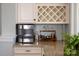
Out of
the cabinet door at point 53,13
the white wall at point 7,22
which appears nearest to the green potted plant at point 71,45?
the white wall at point 7,22

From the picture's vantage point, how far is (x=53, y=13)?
169 inches

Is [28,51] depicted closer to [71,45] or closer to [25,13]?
[25,13]

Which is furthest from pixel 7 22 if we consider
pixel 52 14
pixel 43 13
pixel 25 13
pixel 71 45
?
pixel 71 45

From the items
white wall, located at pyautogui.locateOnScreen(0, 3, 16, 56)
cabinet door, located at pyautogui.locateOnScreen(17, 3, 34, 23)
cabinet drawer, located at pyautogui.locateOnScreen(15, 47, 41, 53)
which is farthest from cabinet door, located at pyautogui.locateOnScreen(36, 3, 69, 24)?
cabinet drawer, located at pyautogui.locateOnScreen(15, 47, 41, 53)

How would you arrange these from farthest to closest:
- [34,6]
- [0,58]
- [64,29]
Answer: [64,29], [34,6], [0,58]

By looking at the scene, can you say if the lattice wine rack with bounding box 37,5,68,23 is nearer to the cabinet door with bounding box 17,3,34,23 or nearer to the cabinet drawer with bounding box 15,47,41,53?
the cabinet door with bounding box 17,3,34,23

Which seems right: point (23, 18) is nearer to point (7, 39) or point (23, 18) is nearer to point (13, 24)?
point (13, 24)

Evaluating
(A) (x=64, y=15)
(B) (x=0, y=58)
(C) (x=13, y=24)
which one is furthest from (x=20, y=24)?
(B) (x=0, y=58)

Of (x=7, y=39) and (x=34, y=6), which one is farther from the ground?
(x=34, y=6)

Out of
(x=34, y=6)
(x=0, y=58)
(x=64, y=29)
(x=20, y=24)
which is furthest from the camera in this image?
(x=64, y=29)

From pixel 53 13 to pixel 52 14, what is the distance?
3 cm

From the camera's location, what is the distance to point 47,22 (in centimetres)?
420

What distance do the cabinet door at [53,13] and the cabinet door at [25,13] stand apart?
201 millimetres

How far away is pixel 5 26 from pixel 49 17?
1034mm
